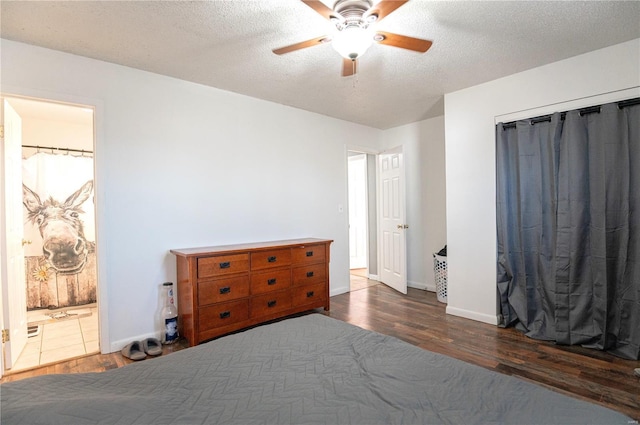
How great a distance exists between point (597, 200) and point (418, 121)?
256 centimetres

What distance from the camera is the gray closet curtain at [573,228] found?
98.3 inches

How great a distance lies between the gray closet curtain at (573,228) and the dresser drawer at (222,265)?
2535 mm

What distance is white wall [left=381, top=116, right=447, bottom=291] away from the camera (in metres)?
4.54

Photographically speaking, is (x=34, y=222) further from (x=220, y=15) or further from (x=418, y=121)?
(x=418, y=121)

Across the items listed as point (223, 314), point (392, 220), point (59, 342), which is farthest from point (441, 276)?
point (59, 342)

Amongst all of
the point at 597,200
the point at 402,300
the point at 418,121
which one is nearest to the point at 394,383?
the point at 597,200

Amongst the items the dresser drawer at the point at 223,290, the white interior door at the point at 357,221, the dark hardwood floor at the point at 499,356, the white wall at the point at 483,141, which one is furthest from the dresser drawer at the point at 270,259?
the white interior door at the point at 357,221

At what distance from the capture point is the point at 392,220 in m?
4.78

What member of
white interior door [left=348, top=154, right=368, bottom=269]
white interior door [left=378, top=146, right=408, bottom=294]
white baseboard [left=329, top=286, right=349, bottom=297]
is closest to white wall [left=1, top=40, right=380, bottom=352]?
white baseboard [left=329, top=286, right=349, bottom=297]

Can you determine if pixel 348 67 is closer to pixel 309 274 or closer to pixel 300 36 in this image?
pixel 300 36

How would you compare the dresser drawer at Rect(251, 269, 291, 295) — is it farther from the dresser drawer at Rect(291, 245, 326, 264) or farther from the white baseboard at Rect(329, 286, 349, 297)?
the white baseboard at Rect(329, 286, 349, 297)

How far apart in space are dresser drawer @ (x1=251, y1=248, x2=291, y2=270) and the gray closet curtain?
216cm

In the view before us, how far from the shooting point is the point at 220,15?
2.09 m

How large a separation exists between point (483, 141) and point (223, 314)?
3.08 meters
